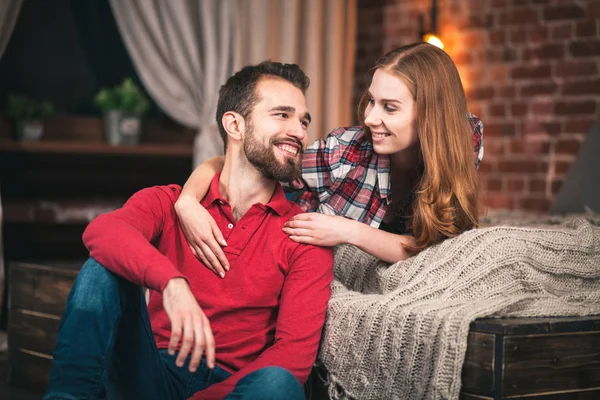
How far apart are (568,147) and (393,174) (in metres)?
1.83

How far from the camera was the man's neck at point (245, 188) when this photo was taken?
1.99 m

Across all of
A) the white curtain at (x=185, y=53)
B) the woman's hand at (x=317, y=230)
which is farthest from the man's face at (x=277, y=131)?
the white curtain at (x=185, y=53)

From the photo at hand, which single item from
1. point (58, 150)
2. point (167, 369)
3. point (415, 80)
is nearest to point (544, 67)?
point (415, 80)

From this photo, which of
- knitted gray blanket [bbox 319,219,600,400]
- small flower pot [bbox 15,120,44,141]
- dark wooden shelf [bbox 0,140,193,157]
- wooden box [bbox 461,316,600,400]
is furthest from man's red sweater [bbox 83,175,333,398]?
small flower pot [bbox 15,120,44,141]

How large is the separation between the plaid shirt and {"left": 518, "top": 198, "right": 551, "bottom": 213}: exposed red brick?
1.80 meters

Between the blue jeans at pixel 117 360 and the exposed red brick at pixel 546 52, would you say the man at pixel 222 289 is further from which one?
the exposed red brick at pixel 546 52

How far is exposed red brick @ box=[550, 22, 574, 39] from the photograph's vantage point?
12.6ft

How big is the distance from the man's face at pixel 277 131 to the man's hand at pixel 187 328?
0.47m

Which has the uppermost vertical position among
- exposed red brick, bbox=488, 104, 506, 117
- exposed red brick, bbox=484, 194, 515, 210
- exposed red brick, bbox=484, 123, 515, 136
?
exposed red brick, bbox=488, 104, 506, 117

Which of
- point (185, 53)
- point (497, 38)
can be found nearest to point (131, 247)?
point (185, 53)

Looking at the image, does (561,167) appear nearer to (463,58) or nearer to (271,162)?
(463,58)

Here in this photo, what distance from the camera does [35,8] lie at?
172 inches

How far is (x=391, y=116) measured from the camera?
2078 mm

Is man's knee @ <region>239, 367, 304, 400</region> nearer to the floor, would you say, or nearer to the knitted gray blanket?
the knitted gray blanket
